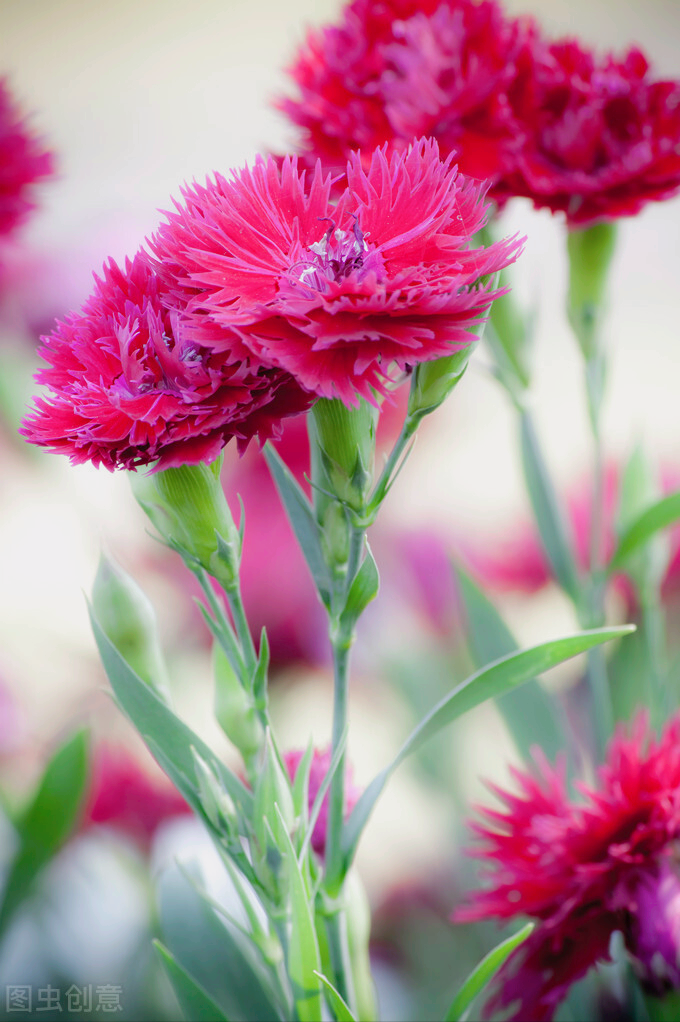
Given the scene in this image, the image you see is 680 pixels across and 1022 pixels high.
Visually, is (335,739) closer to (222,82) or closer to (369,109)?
(369,109)

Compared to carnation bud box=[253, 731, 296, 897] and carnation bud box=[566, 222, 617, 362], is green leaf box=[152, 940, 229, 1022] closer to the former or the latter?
carnation bud box=[253, 731, 296, 897]

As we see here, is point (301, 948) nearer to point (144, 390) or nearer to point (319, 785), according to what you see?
point (319, 785)

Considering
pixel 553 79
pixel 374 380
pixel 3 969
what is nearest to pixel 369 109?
pixel 553 79

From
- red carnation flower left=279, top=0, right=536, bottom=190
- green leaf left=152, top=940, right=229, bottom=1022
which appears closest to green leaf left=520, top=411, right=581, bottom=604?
red carnation flower left=279, top=0, right=536, bottom=190

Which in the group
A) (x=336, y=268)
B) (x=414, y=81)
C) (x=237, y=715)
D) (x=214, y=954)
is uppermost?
(x=414, y=81)

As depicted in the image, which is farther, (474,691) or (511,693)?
(511,693)

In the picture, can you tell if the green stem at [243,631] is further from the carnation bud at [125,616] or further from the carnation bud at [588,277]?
the carnation bud at [588,277]

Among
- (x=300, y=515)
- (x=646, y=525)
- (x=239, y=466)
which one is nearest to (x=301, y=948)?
(x=300, y=515)
